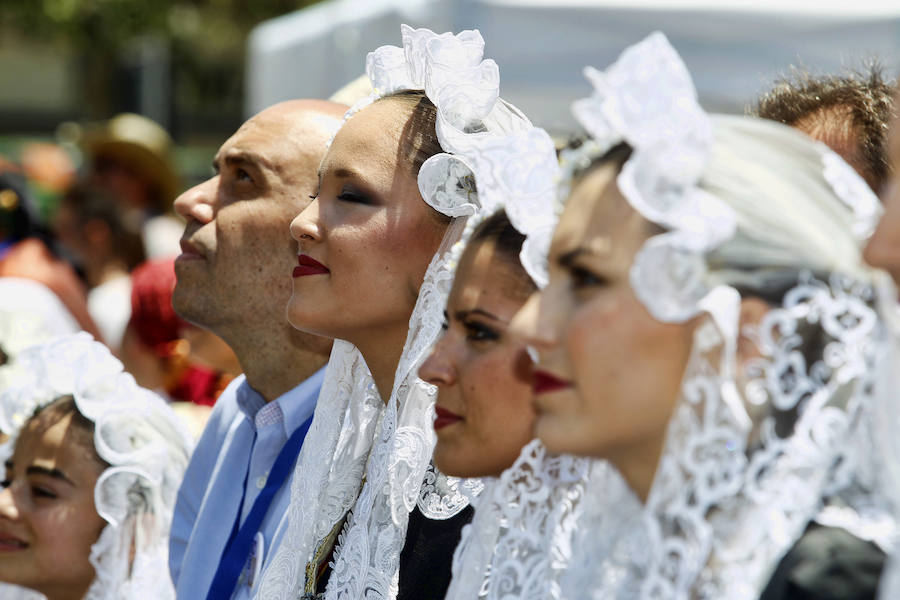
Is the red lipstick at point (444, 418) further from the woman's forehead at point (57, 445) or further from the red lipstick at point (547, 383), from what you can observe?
the woman's forehead at point (57, 445)

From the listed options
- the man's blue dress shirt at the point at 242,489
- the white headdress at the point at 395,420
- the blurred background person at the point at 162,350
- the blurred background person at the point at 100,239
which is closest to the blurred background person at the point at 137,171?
the blurred background person at the point at 100,239

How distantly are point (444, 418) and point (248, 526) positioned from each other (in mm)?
1180

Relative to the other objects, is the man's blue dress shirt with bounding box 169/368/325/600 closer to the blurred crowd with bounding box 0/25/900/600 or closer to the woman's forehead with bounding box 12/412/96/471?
the blurred crowd with bounding box 0/25/900/600

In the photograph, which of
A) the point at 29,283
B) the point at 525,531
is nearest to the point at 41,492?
the point at 525,531

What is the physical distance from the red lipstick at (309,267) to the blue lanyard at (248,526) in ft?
2.03

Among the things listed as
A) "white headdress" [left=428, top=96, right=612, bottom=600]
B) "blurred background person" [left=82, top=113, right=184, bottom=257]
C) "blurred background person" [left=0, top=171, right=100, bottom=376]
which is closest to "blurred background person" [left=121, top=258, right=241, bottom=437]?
"blurred background person" [left=0, top=171, right=100, bottom=376]

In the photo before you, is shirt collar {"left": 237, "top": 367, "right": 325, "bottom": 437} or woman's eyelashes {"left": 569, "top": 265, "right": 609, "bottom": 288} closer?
woman's eyelashes {"left": 569, "top": 265, "right": 609, "bottom": 288}

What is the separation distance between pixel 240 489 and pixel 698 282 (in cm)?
198

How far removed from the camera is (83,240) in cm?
756

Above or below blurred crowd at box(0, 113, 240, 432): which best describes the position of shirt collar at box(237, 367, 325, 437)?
above

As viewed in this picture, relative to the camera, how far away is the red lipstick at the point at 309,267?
2.77 m

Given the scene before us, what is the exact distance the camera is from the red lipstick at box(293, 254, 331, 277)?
2.77 metres

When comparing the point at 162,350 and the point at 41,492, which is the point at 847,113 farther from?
the point at 162,350

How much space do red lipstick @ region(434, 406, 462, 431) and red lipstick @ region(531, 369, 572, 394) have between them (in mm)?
373
